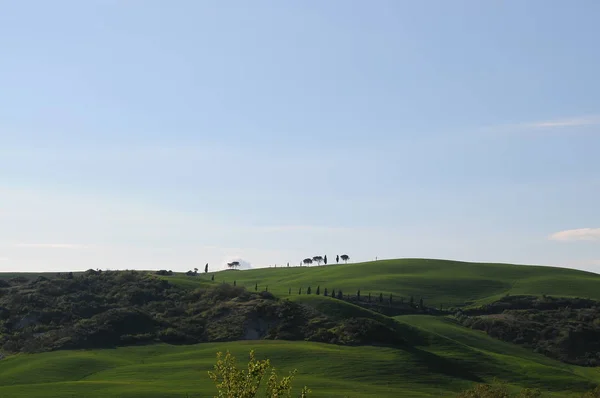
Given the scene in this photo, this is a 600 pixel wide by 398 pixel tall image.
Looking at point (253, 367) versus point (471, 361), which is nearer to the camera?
point (253, 367)

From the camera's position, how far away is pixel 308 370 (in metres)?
98.5

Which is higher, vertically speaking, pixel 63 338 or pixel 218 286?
pixel 218 286

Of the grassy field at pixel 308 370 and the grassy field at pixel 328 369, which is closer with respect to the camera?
the grassy field at pixel 308 370

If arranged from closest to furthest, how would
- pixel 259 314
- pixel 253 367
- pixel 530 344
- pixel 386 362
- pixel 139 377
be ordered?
pixel 253 367 → pixel 139 377 → pixel 386 362 → pixel 259 314 → pixel 530 344

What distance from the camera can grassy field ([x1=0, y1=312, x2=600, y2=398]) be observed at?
8494cm

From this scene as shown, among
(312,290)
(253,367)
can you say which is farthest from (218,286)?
(253,367)

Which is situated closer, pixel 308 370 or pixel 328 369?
pixel 308 370

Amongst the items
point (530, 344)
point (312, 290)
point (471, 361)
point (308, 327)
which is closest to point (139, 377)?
point (308, 327)

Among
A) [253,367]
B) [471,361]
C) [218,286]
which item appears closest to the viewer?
[253,367]

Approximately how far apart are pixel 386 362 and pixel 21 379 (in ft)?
151

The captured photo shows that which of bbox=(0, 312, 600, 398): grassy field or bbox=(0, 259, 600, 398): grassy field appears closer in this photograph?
bbox=(0, 312, 600, 398): grassy field

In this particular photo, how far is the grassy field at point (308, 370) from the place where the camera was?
84938 millimetres

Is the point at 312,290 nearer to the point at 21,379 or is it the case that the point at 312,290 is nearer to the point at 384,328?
the point at 384,328

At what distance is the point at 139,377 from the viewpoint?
92750mm
